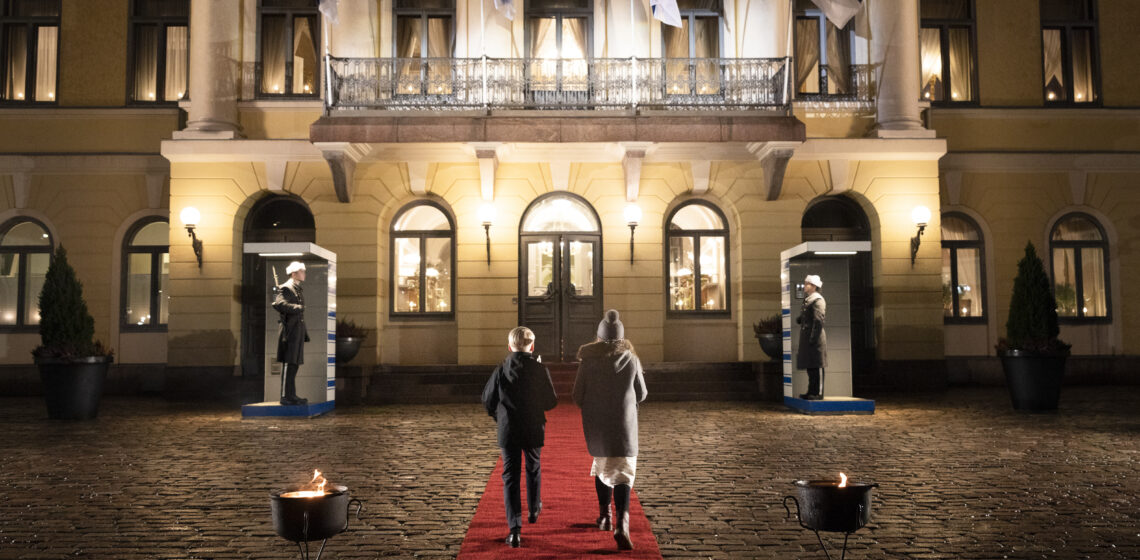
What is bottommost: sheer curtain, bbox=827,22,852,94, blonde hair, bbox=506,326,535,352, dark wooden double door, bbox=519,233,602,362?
blonde hair, bbox=506,326,535,352

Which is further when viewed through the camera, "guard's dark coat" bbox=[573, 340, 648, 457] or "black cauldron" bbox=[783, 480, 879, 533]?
"guard's dark coat" bbox=[573, 340, 648, 457]

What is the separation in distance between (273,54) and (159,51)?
2886mm

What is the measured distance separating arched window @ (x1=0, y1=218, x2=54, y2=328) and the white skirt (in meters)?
17.6

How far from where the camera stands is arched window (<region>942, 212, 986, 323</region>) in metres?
19.4

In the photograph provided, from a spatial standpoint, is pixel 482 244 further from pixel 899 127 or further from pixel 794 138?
pixel 899 127

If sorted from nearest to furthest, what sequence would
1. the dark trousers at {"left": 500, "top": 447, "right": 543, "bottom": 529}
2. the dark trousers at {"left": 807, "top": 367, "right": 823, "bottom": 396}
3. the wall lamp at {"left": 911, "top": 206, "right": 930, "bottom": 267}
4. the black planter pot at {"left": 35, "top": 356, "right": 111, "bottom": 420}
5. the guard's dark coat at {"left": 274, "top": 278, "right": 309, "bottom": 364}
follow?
the dark trousers at {"left": 500, "top": 447, "right": 543, "bottom": 529}, the black planter pot at {"left": 35, "top": 356, "right": 111, "bottom": 420}, the guard's dark coat at {"left": 274, "top": 278, "right": 309, "bottom": 364}, the dark trousers at {"left": 807, "top": 367, "right": 823, "bottom": 396}, the wall lamp at {"left": 911, "top": 206, "right": 930, "bottom": 267}

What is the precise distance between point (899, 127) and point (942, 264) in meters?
3.35

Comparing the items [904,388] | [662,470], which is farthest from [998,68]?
[662,470]

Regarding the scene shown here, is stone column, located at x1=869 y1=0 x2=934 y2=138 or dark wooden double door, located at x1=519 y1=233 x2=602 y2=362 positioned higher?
→ stone column, located at x1=869 y1=0 x2=934 y2=138

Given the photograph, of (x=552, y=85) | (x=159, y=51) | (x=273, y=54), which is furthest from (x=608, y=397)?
(x=159, y=51)

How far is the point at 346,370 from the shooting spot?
1631 cm

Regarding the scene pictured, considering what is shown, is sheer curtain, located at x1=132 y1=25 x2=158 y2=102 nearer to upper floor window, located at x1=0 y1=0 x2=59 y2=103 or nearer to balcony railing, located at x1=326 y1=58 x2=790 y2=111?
upper floor window, located at x1=0 y1=0 x2=59 y2=103

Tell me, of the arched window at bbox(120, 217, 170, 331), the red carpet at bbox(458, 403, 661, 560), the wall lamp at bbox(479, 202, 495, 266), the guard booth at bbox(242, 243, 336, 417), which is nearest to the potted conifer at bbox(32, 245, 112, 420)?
the guard booth at bbox(242, 243, 336, 417)

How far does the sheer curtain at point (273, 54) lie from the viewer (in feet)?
60.5
